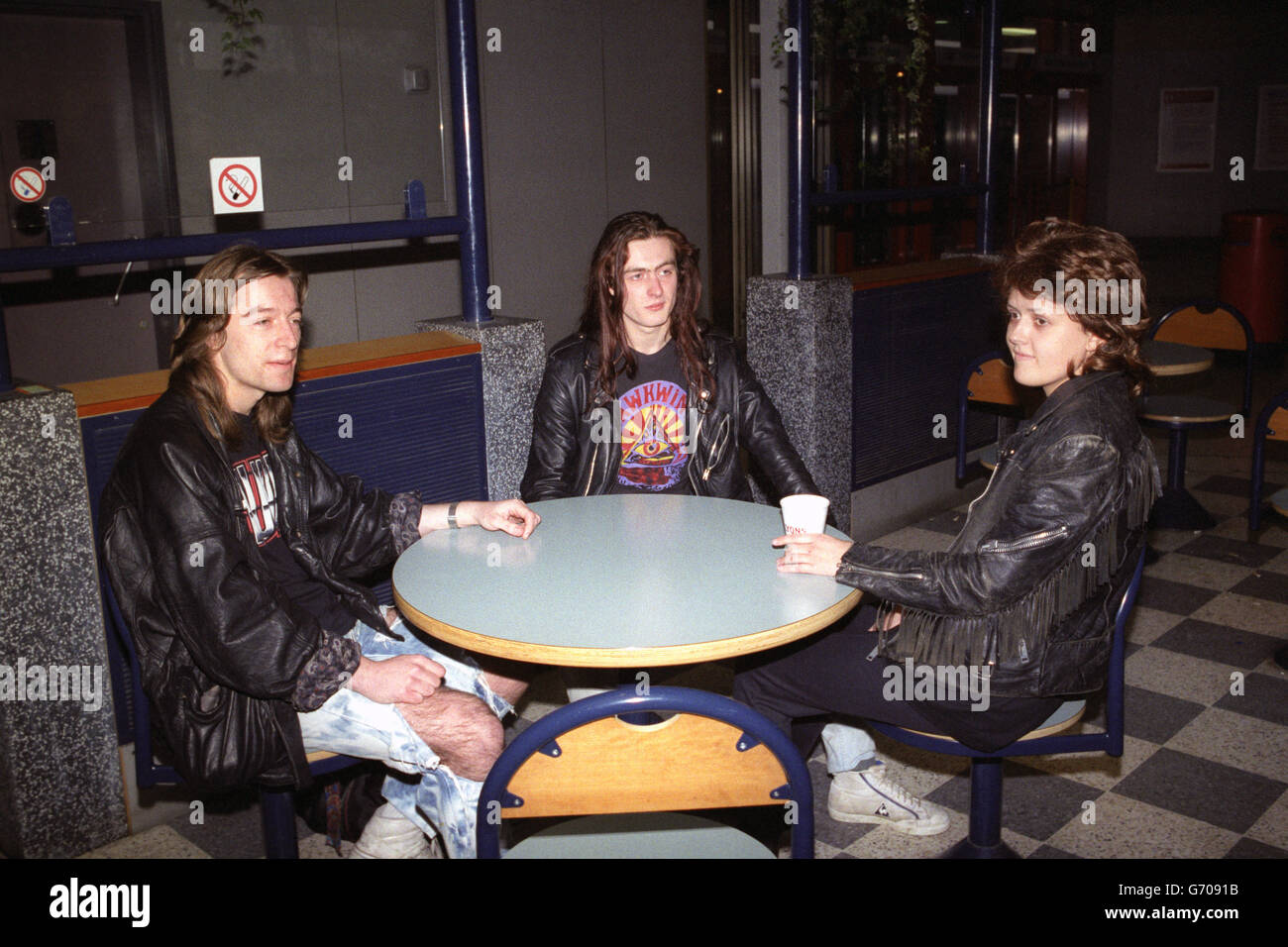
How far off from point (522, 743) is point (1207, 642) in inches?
124

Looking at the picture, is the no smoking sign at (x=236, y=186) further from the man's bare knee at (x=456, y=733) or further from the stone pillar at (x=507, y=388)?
the man's bare knee at (x=456, y=733)

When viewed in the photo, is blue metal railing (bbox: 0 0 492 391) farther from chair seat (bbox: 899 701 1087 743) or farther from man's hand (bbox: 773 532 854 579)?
chair seat (bbox: 899 701 1087 743)

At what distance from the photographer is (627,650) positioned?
1.75 m

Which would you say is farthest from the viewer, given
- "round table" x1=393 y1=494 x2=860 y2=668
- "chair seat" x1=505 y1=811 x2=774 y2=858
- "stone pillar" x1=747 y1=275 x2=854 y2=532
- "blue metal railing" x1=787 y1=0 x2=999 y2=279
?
"stone pillar" x1=747 y1=275 x2=854 y2=532

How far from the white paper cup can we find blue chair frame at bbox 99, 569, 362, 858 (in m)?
0.94

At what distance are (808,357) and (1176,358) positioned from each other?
1.50 meters

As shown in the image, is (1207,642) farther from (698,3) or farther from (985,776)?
(698,3)

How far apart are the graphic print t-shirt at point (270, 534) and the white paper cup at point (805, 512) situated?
37.1 inches

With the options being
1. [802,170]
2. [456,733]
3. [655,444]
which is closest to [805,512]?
[456,733]

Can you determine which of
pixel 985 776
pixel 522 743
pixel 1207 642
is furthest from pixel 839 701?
pixel 1207 642

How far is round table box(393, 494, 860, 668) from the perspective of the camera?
1.79 m

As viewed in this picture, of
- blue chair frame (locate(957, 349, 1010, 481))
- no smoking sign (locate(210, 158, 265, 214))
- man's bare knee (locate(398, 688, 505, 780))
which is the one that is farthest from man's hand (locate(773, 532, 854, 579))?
blue chair frame (locate(957, 349, 1010, 481))

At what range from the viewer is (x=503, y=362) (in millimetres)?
3119
